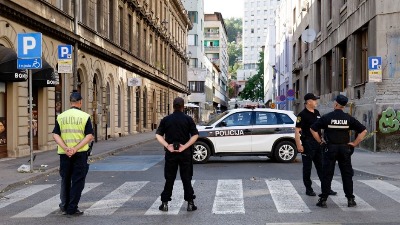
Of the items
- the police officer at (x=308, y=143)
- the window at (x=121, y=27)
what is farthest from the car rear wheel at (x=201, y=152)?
the window at (x=121, y=27)

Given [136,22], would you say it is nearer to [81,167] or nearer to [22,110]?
[22,110]

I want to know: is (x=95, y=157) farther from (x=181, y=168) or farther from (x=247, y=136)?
(x=181, y=168)

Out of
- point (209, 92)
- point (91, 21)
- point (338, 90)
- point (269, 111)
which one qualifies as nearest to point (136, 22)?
point (91, 21)

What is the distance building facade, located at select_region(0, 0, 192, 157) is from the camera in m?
18.3

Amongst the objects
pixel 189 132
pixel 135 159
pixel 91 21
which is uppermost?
pixel 91 21

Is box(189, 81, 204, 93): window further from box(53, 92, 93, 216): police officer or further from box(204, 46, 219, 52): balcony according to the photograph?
box(53, 92, 93, 216): police officer

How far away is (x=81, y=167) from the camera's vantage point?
7922mm

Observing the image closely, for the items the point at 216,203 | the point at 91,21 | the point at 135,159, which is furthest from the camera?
the point at 91,21

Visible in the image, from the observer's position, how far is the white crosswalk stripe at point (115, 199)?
8320 mm

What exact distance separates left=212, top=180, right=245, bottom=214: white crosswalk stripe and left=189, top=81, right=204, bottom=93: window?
74.1 meters

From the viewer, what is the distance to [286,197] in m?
9.44

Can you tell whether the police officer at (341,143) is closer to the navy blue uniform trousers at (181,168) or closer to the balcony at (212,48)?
the navy blue uniform trousers at (181,168)

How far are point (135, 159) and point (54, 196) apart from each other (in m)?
8.48

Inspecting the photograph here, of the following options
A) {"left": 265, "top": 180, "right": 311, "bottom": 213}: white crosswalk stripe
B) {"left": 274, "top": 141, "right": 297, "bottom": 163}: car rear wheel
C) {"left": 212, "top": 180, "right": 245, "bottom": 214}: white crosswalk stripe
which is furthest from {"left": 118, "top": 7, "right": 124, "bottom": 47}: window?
{"left": 265, "top": 180, "right": 311, "bottom": 213}: white crosswalk stripe
